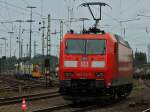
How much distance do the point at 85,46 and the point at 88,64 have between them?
107cm

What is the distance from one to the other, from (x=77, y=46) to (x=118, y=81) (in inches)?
133

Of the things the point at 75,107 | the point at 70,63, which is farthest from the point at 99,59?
the point at 75,107

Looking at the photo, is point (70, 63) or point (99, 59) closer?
point (99, 59)

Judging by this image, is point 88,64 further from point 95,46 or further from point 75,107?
point 75,107

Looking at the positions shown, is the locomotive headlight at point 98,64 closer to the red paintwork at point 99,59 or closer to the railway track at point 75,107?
the red paintwork at point 99,59

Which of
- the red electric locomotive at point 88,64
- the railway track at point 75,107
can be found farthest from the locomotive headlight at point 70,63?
the railway track at point 75,107

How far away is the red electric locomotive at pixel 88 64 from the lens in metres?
23.3

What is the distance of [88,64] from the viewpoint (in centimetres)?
2373

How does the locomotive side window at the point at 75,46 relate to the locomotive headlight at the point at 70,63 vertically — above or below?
above

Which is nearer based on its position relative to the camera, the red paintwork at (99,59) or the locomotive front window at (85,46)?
the red paintwork at (99,59)

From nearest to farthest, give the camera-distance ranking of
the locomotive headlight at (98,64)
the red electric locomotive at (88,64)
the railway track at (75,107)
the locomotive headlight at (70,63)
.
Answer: the railway track at (75,107) → the red electric locomotive at (88,64) → the locomotive headlight at (98,64) → the locomotive headlight at (70,63)

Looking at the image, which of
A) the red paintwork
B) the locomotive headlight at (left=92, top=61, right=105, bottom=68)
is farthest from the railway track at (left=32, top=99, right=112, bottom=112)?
the locomotive headlight at (left=92, top=61, right=105, bottom=68)

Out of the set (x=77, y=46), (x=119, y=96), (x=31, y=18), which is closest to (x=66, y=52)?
(x=77, y=46)

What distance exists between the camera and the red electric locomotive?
23312 mm
